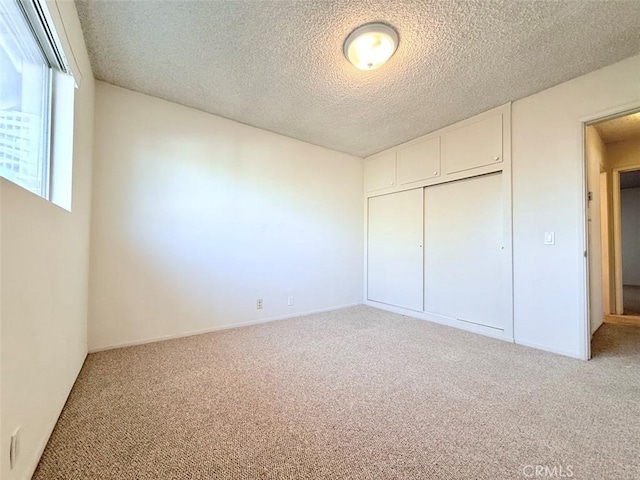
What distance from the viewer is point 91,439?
128 cm

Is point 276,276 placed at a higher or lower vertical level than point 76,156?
lower

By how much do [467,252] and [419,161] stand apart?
1.35 metres

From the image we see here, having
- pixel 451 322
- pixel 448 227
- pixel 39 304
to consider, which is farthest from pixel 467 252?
pixel 39 304

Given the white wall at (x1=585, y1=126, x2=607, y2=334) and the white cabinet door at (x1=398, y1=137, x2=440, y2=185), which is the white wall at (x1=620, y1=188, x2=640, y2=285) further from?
the white cabinet door at (x1=398, y1=137, x2=440, y2=185)

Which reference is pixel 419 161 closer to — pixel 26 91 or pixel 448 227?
pixel 448 227

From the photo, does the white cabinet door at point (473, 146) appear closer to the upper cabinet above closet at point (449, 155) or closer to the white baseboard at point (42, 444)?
the upper cabinet above closet at point (449, 155)

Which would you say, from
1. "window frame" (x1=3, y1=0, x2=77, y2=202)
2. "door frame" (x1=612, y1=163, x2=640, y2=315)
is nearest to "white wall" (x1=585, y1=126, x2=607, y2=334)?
"door frame" (x1=612, y1=163, x2=640, y2=315)

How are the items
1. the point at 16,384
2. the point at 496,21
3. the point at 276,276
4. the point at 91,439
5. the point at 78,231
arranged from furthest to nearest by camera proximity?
the point at 276,276 → the point at 78,231 → the point at 496,21 → the point at 91,439 → the point at 16,384

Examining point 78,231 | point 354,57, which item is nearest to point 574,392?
point 354,57

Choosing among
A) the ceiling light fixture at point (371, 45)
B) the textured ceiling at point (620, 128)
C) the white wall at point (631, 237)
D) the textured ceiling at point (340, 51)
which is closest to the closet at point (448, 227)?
the textured ceiling at point (340, 51)

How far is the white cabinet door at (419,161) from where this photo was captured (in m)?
3.34

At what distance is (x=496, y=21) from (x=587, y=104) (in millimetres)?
1297

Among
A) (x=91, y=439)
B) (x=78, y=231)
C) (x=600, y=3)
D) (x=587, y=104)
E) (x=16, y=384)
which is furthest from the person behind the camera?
(x=587, y=104)

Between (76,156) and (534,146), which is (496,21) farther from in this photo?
(76,156)
